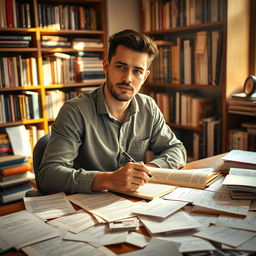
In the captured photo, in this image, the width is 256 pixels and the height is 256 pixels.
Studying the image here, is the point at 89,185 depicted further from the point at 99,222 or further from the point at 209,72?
the point at 209,72

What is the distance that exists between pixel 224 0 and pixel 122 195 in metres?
1.79

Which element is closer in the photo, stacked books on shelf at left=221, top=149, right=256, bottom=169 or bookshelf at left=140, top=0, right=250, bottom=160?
stacked books on shelf at left=221, top=149, right=256, bottom=169

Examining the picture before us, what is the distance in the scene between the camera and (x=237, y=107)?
8.07 feet

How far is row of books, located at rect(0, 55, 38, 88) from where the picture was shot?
2732 millimetres

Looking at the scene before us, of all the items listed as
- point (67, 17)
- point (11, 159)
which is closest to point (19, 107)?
point (11, 159)

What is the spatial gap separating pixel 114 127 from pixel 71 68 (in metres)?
1.56

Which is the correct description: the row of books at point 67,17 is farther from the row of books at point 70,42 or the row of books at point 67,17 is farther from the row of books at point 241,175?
the row of books at point 241,175

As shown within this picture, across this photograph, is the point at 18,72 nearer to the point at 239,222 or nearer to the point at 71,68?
the point at 71,68

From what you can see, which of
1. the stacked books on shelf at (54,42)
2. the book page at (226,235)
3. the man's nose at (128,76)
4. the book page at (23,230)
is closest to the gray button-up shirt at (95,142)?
the man's nose at (128,76)

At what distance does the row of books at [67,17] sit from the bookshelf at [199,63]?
1.62 feet

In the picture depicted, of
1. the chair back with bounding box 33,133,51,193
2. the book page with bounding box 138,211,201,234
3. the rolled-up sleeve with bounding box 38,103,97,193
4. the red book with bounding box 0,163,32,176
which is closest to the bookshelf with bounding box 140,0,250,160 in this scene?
the red book with bounding box 0,163,32,176

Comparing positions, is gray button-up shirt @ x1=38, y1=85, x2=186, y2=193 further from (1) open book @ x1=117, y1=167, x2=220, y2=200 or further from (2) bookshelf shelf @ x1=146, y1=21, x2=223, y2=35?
(2) bookshelf shelf @ x1=146, y1=21, x2=223, y2=35

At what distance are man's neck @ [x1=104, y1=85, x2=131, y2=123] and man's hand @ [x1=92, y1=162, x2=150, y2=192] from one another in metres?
0.51

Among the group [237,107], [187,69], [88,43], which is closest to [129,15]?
[88,43]
